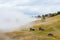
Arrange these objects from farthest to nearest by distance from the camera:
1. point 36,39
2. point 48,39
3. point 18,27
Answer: point 18,27, point 48,39, point 36,39

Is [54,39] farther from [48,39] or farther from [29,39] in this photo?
[29,39]

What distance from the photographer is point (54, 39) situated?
8506 centimetres

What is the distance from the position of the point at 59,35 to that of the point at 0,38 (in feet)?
117

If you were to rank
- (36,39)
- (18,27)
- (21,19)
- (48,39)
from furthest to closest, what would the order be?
(21,19), (18,27), (48,39), (36,39)

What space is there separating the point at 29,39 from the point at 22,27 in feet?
96.2

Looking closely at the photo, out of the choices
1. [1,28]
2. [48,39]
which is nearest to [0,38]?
[1,28]

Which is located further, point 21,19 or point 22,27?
point 21,19

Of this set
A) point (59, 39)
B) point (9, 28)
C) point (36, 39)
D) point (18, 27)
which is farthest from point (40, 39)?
point (18, 27)

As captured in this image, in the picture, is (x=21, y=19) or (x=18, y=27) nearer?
(x=18, y=27)

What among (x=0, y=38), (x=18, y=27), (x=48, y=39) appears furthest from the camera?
(x=18, y=27)

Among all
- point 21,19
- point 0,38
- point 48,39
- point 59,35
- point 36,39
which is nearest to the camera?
point 0,38

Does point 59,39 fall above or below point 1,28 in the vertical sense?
below

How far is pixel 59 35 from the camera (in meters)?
93.3

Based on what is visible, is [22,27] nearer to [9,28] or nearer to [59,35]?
[9,28]
